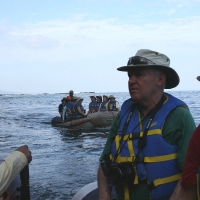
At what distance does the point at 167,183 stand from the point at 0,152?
1132cm

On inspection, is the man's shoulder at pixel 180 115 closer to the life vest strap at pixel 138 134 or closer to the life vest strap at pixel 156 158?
the life vest strap at pixel 138 134

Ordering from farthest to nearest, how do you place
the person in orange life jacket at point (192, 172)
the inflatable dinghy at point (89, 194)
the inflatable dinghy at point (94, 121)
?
the inflatable dinghy at point (94, 121) < the inflatable dinghy at point (89, 194) < the person in orange life jacket at point (192, 172)

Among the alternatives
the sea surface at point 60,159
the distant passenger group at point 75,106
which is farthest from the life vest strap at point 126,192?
→ the distant passenger group at point 75,106

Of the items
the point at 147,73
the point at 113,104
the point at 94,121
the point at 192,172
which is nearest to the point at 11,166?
the point at 147,73

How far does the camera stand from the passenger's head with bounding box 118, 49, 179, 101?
2986 millimetres

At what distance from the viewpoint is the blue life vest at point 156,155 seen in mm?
2811

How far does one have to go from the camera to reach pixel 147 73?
9.85 feet

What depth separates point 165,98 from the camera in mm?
3072

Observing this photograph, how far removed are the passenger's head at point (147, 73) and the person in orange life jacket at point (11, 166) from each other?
4.02 ft

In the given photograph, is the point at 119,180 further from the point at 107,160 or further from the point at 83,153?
the point at 83,153

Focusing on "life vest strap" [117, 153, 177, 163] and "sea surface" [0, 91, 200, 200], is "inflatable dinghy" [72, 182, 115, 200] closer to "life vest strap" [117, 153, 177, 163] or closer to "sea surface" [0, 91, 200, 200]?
"life vest strap" [117, 153, 177, 163]

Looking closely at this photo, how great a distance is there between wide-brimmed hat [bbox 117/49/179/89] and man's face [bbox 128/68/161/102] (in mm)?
56

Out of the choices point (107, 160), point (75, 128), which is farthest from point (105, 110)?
point (107, 160)

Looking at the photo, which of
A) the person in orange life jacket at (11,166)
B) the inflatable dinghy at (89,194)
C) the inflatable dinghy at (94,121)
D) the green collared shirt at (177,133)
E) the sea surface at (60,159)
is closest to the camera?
the green collared shirt at (177,133)
